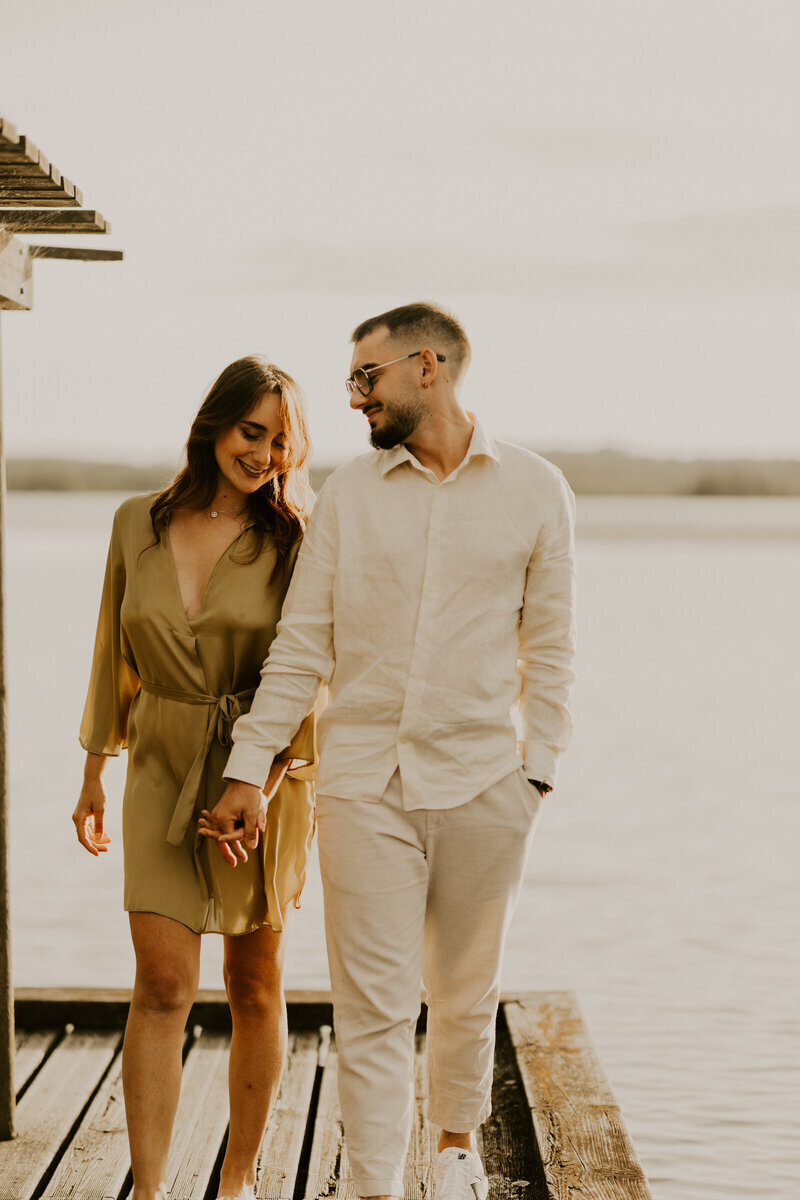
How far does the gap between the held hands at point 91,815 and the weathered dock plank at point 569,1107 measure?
3.88ft

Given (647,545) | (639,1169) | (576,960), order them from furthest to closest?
(647,545)
(576,960)
(639,1169)

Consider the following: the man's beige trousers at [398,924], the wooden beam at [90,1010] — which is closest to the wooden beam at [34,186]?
the man's beige trousers at [398,924]

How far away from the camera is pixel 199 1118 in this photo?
160 inches

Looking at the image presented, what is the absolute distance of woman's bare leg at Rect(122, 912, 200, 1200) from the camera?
319 centimetres

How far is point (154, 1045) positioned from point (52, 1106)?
→ 1031 millimetres

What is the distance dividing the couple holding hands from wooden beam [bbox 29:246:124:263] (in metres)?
0.74

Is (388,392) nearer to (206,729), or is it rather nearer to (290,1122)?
(206,729)

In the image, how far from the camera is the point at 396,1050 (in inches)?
125

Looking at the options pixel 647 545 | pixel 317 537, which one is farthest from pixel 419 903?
pixel 647 545

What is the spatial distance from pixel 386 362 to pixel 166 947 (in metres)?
1.21

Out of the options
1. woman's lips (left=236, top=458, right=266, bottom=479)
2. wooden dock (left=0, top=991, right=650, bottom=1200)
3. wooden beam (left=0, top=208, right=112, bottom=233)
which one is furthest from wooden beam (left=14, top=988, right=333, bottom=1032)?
wooden beam (left=0, top=208, right=112, bottom=233)

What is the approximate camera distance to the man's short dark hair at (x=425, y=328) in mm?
3164

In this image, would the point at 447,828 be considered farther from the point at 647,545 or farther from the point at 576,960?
the point at 647,545

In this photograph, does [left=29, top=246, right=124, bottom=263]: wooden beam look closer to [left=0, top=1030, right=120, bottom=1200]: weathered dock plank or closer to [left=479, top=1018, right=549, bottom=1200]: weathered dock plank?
[left=0, top=1030, right=120, bottom=1200]: weathered dock plank
